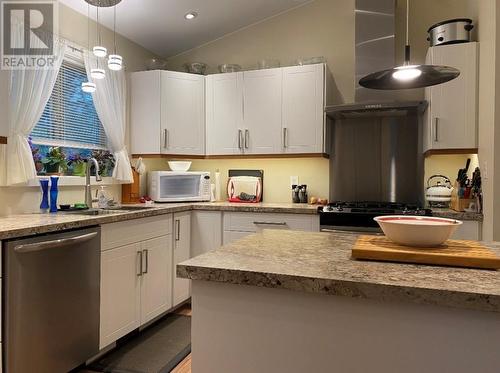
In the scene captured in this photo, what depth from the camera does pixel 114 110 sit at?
333 centimetres

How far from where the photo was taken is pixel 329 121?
3.52 metres

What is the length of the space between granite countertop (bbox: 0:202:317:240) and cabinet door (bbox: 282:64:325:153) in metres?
0.64

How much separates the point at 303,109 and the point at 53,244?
2371mm

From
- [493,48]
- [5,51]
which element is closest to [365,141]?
[493,48]

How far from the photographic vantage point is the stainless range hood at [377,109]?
119 inches

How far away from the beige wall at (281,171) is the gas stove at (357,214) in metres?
0.66

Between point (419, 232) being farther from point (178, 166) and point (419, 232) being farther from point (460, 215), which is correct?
point (178, 166)

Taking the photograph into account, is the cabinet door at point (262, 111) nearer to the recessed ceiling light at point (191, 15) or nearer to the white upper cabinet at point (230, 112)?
the white upper cabinet at point (230, 112)

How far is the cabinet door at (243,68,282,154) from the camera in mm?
3494

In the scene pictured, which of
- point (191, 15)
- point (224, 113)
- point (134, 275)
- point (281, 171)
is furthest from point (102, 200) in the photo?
point (191, 15)

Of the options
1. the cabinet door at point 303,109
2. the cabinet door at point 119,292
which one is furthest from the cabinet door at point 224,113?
the cabinet door at point 119,292

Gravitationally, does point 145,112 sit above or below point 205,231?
above

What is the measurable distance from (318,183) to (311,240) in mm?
2255

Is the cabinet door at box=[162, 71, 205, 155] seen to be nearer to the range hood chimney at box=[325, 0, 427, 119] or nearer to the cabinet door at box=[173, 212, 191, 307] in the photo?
the cabinet door at box=[173, 212, 191, 307]
